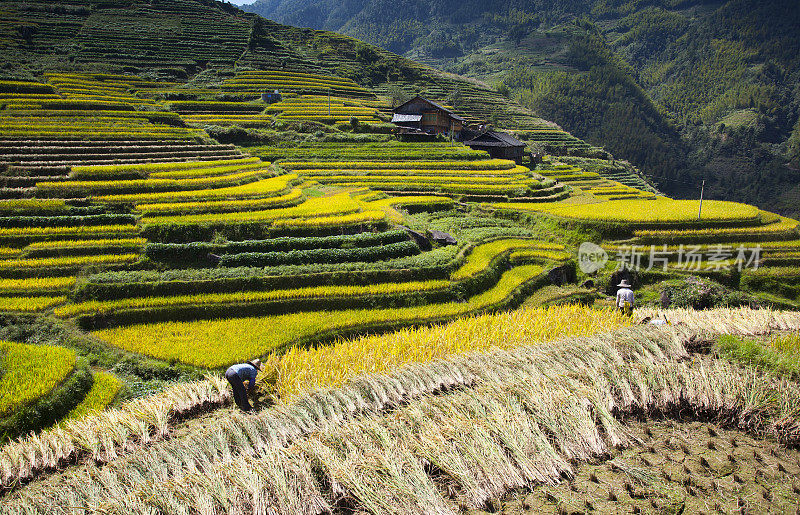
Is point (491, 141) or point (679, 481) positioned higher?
point (491, 141)

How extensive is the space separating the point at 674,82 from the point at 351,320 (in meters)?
162

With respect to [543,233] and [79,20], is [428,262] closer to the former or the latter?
[543,233]

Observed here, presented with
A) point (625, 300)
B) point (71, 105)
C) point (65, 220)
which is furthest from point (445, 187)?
point (71, 105)

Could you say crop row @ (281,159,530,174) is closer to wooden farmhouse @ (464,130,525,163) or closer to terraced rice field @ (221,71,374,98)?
wooden farmhouse @ (464,130,525,163)

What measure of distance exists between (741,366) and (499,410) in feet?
15.5

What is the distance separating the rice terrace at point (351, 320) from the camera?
16.8ft

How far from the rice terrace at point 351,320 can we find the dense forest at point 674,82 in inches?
2568

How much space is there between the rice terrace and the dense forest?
65.2 meters

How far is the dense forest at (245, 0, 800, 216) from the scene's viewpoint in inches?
3629

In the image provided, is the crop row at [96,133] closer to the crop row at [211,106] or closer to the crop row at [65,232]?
the crop row at [65,232]

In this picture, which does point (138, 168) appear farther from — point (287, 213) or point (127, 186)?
point (287, 213)

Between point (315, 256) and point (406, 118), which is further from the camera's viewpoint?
point (406, 118)

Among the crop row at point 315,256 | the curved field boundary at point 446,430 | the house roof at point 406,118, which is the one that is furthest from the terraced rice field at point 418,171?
the curved field boundary at point 446,430

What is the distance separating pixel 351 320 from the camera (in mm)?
13109
